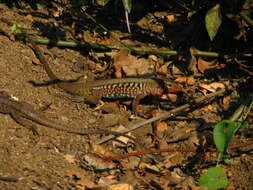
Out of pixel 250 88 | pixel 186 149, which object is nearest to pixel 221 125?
pixel 186 149

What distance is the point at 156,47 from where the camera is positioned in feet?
23.7

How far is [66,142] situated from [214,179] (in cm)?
197

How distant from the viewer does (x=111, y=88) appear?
6.60 metres

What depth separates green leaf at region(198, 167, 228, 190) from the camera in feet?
14.1

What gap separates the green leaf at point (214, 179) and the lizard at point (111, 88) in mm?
2298

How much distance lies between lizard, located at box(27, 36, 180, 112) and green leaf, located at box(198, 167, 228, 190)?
7.54 feet

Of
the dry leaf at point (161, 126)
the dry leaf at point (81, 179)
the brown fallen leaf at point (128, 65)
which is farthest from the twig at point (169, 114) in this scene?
the brown fallen leaf at point (128, 65)

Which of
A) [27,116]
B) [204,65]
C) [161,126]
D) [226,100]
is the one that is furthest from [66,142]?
[204,65]

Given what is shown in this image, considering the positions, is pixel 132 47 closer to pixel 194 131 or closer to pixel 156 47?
pixel 156 47

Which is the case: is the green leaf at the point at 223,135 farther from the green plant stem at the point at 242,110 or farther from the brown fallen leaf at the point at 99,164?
the green plant stem at the point at 242,110

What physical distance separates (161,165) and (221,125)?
1.37 meters

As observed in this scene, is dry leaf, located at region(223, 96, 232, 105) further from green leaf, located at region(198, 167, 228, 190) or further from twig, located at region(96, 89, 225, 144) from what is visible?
green leaf, located at region(198, 167, 228, 190)

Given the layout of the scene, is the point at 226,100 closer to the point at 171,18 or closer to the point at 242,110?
the point at 242,110

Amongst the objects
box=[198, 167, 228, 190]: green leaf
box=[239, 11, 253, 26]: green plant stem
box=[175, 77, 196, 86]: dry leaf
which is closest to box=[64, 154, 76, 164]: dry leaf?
box=[198, 167, 228, 190]: green leaf
